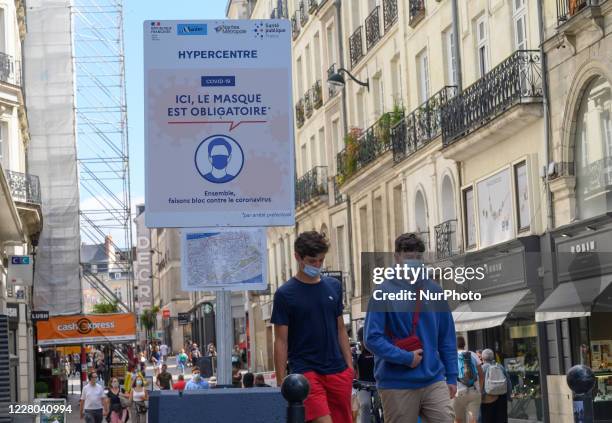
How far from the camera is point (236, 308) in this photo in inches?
2852

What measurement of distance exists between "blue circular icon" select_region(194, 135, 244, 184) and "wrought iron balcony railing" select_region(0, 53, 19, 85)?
1118 inches

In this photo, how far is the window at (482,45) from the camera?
28406mm

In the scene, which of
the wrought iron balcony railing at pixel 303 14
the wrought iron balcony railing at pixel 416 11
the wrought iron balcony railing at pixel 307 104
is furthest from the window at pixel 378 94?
the wrought iron balcony railing at pixel 303 14

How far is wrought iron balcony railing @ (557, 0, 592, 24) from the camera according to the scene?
22406 millimetres

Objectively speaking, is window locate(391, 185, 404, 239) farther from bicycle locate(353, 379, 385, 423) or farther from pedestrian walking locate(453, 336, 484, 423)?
pedestrian walking locate(453, 336, 484, 423)

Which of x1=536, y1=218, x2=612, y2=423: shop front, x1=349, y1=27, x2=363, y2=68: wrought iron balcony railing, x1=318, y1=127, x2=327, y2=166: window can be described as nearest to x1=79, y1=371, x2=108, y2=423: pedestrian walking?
x1=536, y1=218, x2=612, y2=423: shop front

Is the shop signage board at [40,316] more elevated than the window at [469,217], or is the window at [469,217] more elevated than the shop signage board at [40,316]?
the window at [469,217]

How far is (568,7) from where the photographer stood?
2312cm

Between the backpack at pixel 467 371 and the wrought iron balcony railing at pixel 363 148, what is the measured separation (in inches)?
708

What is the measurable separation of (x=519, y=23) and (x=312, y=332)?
18.5 m

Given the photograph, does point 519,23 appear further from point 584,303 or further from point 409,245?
point 409,245

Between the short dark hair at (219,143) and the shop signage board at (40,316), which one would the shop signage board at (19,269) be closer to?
the shop signage board at (40,316)

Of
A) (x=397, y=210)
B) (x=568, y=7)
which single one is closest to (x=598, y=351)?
(x=568, y=7)

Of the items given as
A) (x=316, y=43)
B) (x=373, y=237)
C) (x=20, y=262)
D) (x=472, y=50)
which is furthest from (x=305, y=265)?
(x=316, y=43)
